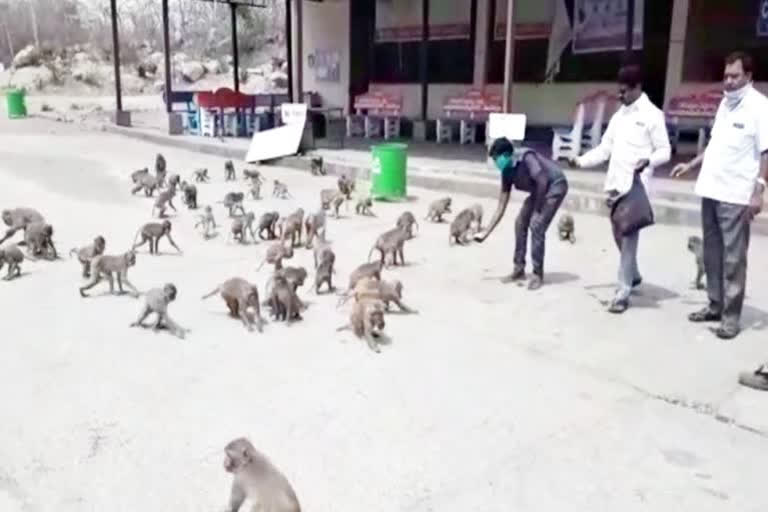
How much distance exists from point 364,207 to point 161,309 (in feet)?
15.0

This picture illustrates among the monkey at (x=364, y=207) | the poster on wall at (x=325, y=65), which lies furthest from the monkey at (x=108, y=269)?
the poster on wall at (x=325, y=65)

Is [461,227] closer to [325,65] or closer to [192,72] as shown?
[325,65]

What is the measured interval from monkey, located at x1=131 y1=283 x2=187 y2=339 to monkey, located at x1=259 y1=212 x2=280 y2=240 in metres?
2.69

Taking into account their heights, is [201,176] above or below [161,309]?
above

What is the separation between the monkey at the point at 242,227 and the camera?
7402mm

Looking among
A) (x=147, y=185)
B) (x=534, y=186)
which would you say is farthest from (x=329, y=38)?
(x=534, y=186)

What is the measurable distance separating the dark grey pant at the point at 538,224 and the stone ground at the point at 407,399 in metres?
0.28

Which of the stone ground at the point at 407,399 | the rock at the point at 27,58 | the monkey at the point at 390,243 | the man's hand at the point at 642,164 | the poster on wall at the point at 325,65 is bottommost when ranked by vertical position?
the stone ground at the point at 407,399

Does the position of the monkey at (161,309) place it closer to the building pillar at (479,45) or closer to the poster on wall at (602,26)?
the poster on wall at (602,26)

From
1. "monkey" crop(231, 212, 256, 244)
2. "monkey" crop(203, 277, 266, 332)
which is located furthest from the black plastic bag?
"monkey" crop(231, 212, 256, 244)

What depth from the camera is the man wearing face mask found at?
4.39 m

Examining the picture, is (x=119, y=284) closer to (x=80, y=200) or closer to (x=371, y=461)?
(x=371, y=461)

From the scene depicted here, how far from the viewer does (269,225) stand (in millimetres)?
7516

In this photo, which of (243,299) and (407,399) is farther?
(243,299)
